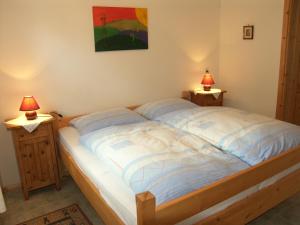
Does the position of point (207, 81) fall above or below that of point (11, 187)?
above

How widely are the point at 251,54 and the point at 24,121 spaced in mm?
2805

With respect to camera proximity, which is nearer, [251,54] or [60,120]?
[60,120]

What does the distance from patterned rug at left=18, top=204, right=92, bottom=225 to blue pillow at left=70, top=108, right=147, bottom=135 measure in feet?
2.32

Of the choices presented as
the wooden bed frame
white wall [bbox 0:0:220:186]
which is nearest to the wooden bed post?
the wooden bed frame

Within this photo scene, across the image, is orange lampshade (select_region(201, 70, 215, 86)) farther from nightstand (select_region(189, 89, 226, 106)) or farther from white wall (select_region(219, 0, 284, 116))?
white wall (select_region(219, 0, 284, 116))

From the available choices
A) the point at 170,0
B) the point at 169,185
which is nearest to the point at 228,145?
the point at 169,185

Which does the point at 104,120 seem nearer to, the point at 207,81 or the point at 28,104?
the point at 28,104

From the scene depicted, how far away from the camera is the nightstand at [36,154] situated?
2.48 metres

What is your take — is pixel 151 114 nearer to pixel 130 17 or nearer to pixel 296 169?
pixel 130 17

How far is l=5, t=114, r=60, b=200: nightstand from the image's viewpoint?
2477 millimetres

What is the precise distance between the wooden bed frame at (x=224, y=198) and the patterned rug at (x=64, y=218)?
1.01ft

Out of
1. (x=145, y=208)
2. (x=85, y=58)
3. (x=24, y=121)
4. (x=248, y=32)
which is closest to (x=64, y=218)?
(x=24, y=121)

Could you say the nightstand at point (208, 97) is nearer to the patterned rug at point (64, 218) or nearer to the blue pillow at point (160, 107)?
the blue pillow at point (160, 107)

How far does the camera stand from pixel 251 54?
3535 millimetres
